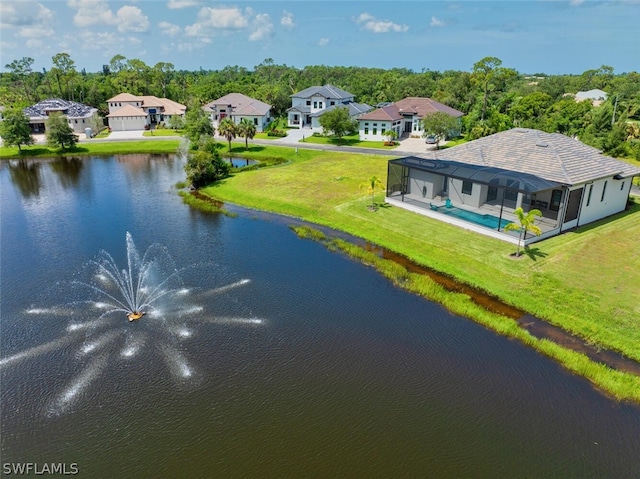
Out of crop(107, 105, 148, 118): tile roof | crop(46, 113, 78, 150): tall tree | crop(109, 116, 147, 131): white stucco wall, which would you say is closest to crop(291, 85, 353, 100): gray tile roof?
crop(107, 105, 148, 118): tile roof

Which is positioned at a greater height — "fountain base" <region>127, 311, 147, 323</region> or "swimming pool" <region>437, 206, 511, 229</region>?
"swimming pool" <region>437, 206, 511, 229</region>

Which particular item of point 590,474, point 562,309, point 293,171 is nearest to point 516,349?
point 562,309

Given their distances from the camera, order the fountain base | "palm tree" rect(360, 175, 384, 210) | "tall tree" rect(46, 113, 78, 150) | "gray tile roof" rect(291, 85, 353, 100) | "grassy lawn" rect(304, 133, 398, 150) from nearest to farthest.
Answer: the fountain base → "palm tree" rect(360, 175, 384, 210) → "tall tree" rect(46, 113, 78, 150) → "grassy lawn" rect(304, 133, 398, 150) → "gray tile roof" rect(291, 85, 353, 100)

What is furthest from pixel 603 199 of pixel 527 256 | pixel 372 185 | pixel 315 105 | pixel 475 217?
pixel 315 105

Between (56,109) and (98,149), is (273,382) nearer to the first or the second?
(98,149)

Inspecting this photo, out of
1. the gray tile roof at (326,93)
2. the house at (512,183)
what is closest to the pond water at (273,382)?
the house at (512,183)

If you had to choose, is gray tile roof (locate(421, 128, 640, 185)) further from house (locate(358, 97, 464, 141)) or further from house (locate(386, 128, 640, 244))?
house (locate(358, 97, 464, 141))
